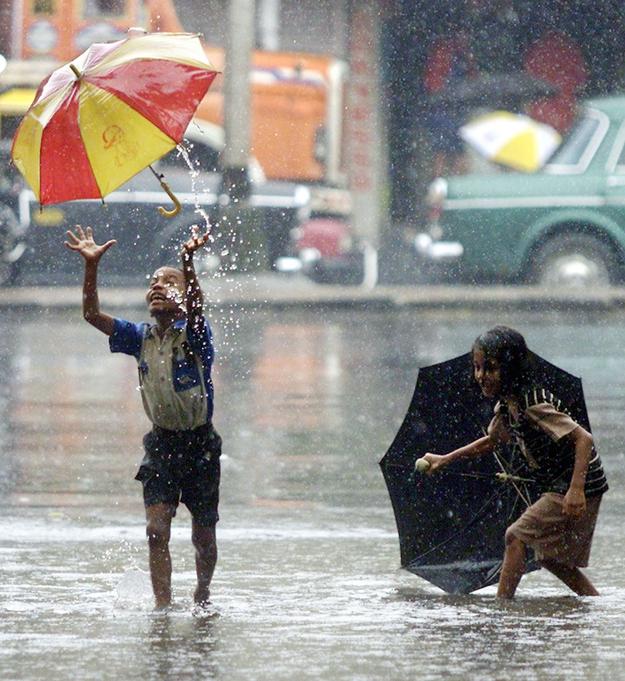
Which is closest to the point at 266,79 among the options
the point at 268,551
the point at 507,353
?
the point at 268,551

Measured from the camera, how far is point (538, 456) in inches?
248

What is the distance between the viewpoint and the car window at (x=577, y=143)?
21.5m

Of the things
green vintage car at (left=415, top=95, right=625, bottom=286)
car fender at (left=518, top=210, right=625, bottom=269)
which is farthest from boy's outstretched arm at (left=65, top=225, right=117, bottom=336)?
car fender at (left=518, top=210, right=625, bottom=269)

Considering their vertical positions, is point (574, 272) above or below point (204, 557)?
above

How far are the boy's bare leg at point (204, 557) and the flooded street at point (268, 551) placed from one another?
0.11m

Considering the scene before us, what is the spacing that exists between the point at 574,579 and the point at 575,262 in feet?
50.1

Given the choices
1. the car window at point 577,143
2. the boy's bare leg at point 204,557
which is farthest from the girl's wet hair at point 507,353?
the car window at point 577,143

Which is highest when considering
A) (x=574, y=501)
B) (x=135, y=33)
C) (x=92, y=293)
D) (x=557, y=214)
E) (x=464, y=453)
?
(x=135, y=33)

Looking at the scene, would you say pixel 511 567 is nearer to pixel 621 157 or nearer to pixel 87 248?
pixel 87 248

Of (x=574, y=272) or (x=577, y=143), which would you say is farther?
(x=577, y=143)

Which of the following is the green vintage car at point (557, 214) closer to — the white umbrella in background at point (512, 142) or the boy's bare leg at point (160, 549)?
the white umbrella in background at point (512, 142)

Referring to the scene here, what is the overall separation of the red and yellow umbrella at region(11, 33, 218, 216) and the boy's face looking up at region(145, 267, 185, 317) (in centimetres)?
35

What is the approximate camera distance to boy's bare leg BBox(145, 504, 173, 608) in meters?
6.40

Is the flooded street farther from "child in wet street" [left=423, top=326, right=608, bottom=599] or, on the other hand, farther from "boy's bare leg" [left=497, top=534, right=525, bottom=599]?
"child in wet street" [left=423, top=326, right=608, bottom=599]
